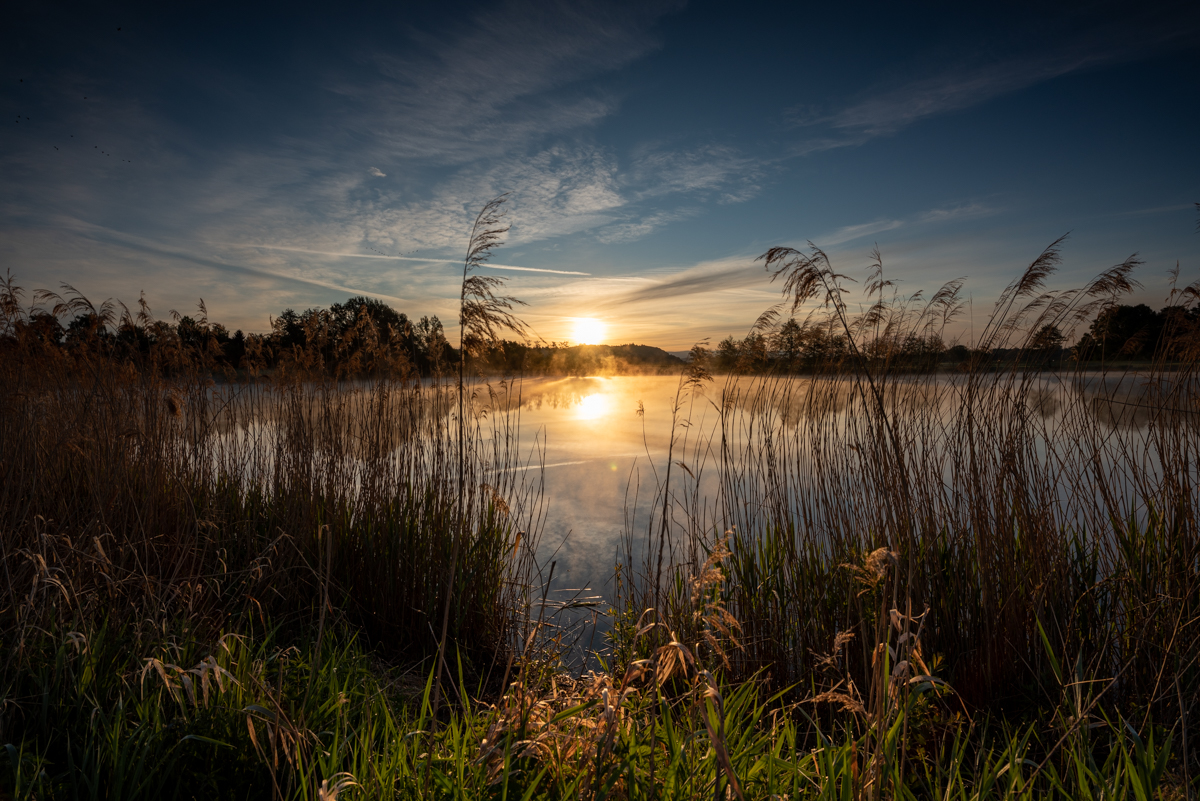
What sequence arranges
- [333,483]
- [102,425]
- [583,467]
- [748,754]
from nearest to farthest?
[748,754], [333,483], [102,425], [583,467]

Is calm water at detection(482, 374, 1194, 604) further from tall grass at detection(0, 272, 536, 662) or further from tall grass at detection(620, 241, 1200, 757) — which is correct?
tall grass at detection(0, 272, 536, 662)

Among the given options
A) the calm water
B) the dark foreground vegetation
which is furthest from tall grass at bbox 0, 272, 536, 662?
the calm water

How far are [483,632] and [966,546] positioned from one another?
257 cm

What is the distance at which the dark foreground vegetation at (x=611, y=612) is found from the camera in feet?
5.02

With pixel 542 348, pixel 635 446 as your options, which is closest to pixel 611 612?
pixel 542 348

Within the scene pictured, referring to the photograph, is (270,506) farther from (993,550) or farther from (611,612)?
(993,550)

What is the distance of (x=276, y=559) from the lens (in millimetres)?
3229

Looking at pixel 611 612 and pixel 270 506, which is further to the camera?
pixel 270 506

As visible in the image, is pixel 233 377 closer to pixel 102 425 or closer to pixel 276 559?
pixel 102 425

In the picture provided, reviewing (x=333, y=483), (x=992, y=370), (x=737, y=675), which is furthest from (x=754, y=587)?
(x=333, y=483)

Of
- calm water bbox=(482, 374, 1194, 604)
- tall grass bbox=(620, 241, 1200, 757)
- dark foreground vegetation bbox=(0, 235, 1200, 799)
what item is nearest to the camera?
dark foreground vegetation bbox=(0, 235, 1200, 799)

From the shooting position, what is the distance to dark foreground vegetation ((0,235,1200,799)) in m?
1.53

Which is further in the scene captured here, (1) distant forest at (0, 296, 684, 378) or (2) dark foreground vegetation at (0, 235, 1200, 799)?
(1) distant forest at (0, 296, 684, 378)

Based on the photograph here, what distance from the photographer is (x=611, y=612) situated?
3.44 meters
